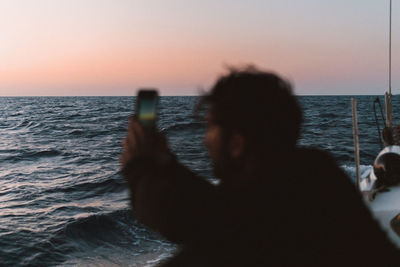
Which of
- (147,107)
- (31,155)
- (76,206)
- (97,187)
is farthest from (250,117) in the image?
(31,155)

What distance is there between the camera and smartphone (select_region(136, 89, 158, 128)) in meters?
1.04

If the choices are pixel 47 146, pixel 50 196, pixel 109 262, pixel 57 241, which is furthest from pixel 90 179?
pixel 47 146

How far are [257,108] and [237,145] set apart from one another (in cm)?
11

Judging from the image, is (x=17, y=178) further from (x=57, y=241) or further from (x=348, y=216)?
(x=348, y=216)

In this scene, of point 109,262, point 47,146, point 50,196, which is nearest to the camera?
point 109,262

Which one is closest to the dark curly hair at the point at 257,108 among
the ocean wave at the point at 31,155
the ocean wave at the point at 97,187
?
the ocean wave at the point at 97,187

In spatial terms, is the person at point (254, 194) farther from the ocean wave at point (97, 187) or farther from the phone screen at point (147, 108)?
the ocean wave at point (97, 187)

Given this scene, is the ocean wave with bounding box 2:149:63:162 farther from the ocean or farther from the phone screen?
the phone screen

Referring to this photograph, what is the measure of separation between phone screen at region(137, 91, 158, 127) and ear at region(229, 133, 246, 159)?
9.0 inches

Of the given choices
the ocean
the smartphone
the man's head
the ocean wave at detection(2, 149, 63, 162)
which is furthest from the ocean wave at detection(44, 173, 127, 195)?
the man's head

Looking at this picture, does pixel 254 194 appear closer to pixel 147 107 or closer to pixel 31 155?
pixel 147 107

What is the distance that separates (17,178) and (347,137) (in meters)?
15.5

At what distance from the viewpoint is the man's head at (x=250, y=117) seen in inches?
38.1

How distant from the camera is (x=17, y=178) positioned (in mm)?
10992
